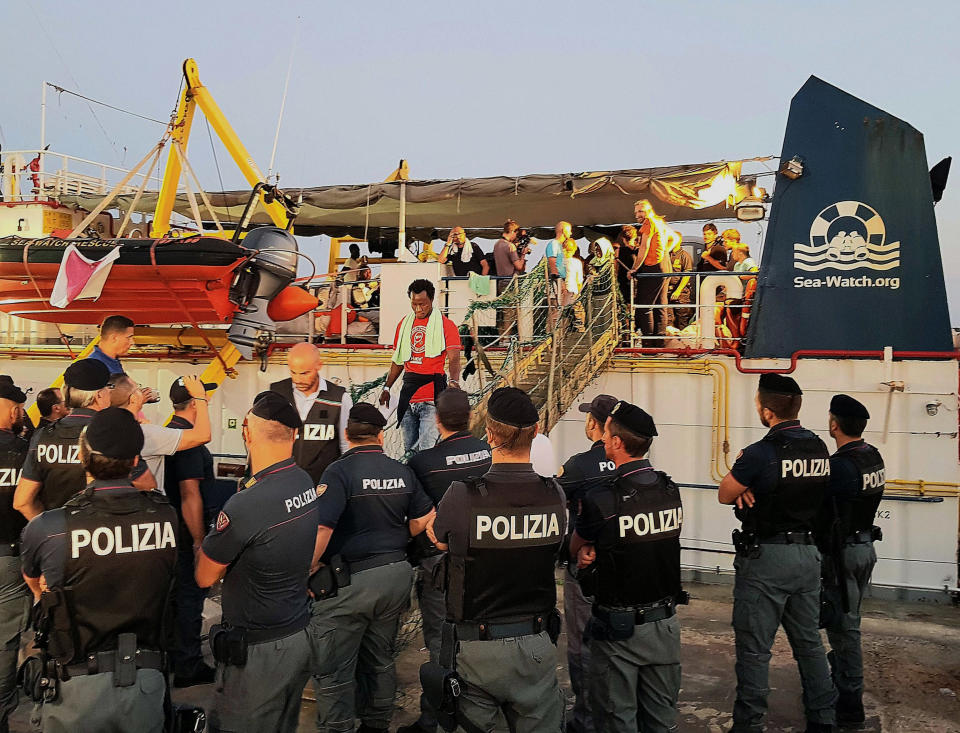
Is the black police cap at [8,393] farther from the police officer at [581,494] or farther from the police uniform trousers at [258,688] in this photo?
the police officer at [581,494]

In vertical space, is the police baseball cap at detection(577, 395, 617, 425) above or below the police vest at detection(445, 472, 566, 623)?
above

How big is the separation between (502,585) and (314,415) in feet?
8.43

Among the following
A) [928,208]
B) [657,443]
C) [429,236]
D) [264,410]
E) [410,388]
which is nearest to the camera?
[264,410]

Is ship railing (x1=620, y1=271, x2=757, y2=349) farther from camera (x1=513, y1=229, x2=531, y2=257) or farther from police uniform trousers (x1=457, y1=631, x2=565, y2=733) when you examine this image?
police uniform trousers (x1=457, y1=631, x2=565, y2=733)

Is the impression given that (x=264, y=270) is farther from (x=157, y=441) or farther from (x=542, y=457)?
(x=542, y=457)

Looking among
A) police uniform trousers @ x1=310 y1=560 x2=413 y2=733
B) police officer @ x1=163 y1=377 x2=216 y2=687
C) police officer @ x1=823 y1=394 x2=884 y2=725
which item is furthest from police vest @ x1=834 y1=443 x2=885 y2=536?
police officer @ x1=163 y1=377 x2=216 y2=687

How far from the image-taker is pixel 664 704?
3.89 metres

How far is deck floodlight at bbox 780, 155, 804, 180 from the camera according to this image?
29.3 ft

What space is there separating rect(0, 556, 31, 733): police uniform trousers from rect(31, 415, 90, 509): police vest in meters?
0.46

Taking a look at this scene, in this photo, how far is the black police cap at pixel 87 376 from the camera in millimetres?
4297

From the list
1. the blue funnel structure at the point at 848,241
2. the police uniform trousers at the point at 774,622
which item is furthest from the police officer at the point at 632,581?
the blue funnel structure at the point at 848,241

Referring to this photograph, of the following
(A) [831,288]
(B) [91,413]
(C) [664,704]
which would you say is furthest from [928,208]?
(B) [91,413]

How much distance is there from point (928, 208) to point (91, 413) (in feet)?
27.2

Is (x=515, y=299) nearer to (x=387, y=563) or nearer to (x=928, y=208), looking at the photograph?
(x=928, y=208)
